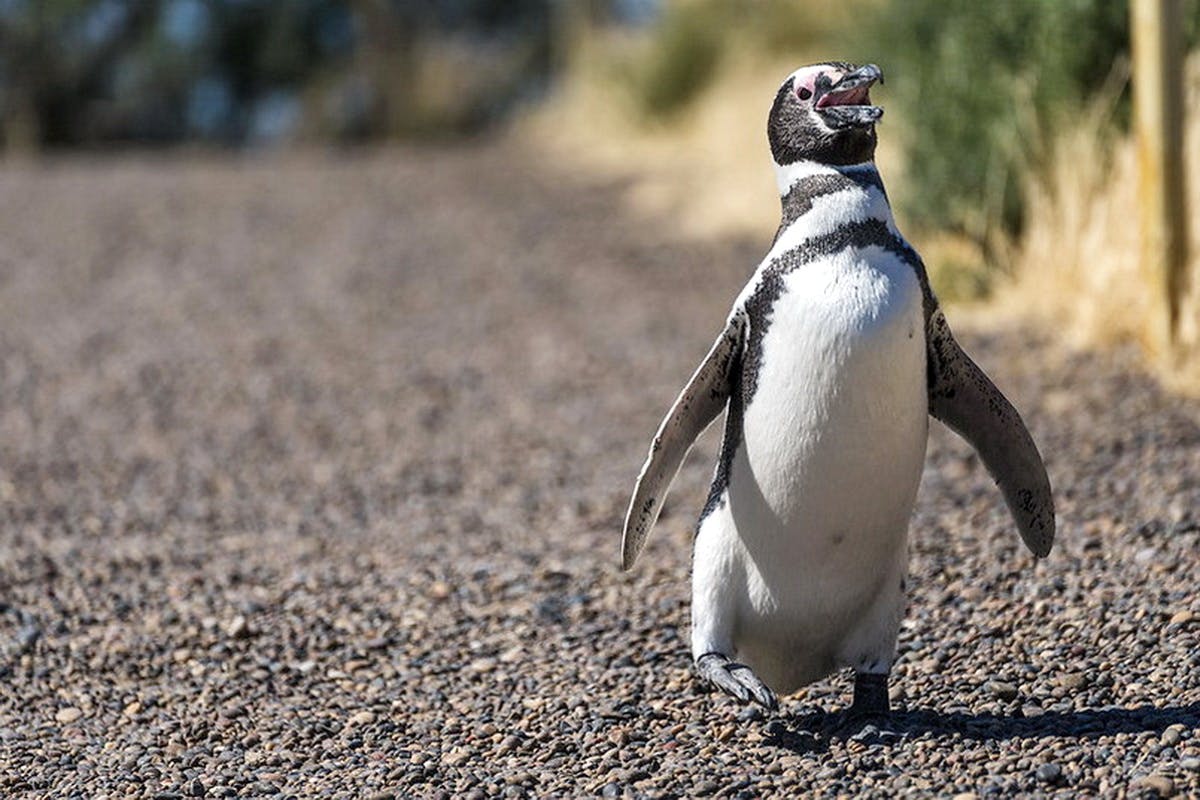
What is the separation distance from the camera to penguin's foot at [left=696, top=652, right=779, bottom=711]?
280cm

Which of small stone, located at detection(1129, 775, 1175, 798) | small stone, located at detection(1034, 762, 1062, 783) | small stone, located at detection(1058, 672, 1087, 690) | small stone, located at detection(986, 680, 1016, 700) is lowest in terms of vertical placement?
small stone, located at detection(986, 680, 1016, 700)

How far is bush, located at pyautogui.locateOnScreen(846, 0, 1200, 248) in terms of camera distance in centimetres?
642

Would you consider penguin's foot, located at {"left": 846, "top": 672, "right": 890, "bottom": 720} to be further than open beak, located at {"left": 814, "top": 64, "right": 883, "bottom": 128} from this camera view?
Yes

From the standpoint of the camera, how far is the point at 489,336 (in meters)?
7.79

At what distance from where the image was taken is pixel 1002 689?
3.12 meters

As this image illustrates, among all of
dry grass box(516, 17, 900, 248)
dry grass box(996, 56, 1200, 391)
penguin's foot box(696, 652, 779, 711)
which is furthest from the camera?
dry grass box(516, 17, 900, 248)

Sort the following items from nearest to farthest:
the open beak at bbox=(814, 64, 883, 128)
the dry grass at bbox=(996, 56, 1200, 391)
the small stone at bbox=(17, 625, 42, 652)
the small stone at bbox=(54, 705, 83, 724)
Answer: the open beak at bbox=(814, 64, 883, 128) < the small stone at bbox=(54, 705, 83, 724) < the small stone at bbox=(17, 625, 42, 652) < the dry grass at bbox=(996, 56, 1200, 391)

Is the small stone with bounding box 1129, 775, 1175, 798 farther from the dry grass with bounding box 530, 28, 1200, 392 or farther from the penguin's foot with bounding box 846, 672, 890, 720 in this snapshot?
the dry grass with bounding box 530, 28, 1200, 392

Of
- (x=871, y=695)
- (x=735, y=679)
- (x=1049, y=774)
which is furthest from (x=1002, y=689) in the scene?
(x=735, y=679)

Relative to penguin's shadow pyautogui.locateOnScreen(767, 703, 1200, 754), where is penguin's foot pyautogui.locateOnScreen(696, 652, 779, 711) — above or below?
above

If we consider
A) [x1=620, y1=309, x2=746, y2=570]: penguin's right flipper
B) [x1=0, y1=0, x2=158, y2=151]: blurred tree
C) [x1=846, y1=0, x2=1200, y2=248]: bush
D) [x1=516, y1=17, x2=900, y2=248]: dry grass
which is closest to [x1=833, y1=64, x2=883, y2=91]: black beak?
[x1=620, y1=309, x2=746, y2=570]: penguin's right flipper

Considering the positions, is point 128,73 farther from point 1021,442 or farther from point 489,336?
point 1021,442

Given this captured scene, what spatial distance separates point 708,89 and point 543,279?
4.40 m

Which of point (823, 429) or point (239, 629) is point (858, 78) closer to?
point (823, 429)
